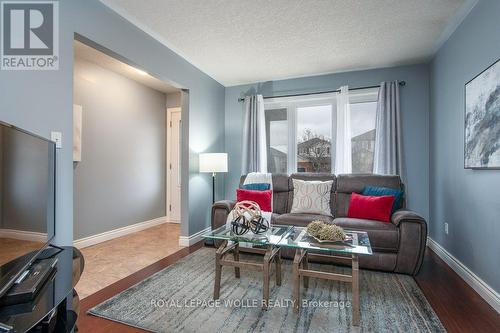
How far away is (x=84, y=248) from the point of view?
11.0 ft

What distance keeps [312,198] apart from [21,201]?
2.86 meters

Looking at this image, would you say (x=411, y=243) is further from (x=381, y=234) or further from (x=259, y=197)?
(x=259, y=197)

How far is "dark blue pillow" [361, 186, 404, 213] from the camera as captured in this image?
3.03 m

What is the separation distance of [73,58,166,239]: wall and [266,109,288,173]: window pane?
2052 mm

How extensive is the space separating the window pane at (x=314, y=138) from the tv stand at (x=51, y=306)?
3.29 meters

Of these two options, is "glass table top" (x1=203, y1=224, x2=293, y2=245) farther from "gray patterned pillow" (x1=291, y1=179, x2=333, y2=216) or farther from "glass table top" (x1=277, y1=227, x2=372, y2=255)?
"gray patterned pillow" (x1=291, y1=179, x2=333, y2=216)

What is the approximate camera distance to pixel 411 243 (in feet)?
8.33

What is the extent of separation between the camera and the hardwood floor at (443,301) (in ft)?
5.76

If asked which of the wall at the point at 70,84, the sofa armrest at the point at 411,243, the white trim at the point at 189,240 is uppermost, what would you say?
the wall at the point at 70,84

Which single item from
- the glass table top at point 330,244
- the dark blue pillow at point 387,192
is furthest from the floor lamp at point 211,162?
the dark blue pillow at point 387,192

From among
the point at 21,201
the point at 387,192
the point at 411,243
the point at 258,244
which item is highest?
the point at 21,201

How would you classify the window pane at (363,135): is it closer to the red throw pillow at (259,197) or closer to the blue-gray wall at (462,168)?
the blue-gray wall at (462,168)

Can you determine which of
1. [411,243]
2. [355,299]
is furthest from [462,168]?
[355,299]

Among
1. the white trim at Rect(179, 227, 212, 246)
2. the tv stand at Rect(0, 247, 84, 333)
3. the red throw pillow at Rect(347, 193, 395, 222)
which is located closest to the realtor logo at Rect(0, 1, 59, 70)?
the tv stand at Rect(0, 247, 84, 333)
